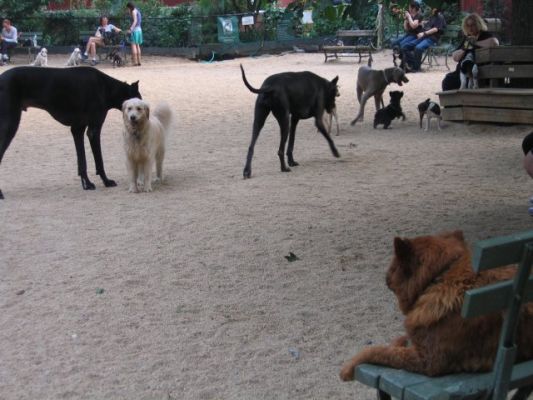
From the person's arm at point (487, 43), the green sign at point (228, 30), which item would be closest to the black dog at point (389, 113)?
the person's arm at point (487, 43)

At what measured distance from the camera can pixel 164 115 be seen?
9.49 m

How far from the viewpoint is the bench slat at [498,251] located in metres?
2.39

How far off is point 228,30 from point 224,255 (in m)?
27.0

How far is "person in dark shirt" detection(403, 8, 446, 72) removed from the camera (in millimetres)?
22234

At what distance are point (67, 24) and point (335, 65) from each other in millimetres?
13449

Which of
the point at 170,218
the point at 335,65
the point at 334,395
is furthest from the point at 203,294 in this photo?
the point at 335,65

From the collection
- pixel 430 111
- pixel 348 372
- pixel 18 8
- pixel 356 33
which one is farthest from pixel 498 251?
pixel 18 8

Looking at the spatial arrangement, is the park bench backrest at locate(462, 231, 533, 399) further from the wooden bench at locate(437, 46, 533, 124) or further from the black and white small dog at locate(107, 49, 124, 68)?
the black and white small dog at locate(107, 49, 124, 68)

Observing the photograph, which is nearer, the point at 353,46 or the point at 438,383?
the point at 438,383

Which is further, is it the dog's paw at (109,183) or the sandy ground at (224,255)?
the dog's paw at (109,183)

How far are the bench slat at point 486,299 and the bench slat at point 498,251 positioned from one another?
0.07 m

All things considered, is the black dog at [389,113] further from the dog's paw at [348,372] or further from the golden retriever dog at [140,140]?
the dog's paw at [348,372]

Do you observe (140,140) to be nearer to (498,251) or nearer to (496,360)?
(496,360)

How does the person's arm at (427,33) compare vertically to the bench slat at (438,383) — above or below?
above
